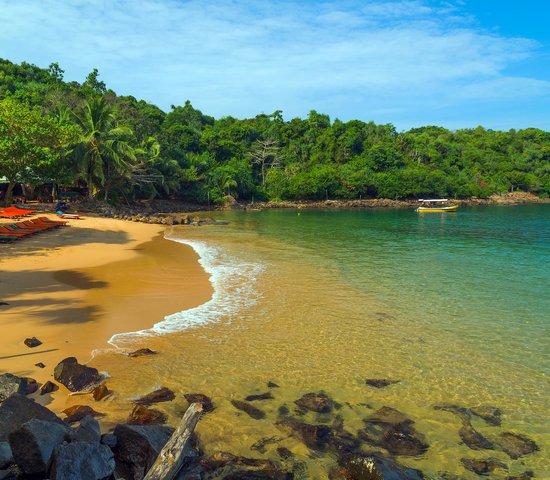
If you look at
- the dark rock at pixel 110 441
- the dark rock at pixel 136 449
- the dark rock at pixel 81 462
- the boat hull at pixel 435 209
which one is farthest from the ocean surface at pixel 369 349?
the boat hull at pixel 435 209

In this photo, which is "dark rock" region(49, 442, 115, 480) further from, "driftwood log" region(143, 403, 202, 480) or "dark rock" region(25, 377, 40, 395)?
"dark rock" region(25, 377, 40, 395)

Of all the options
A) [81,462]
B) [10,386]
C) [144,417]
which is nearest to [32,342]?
[10,386]

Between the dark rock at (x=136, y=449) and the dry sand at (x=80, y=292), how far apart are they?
341 cm

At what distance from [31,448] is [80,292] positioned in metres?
10.6

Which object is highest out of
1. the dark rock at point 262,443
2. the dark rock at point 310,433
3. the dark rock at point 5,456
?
the dark rock at point 5,456

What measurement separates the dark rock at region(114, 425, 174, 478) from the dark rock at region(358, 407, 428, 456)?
3265 millimetres

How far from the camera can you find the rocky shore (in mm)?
4438

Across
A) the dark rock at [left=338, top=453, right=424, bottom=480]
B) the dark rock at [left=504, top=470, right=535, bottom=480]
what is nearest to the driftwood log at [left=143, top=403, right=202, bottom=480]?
the dark rock at [left=338, top=453, right=424, bottom=480]

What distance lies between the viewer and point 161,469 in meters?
4.43

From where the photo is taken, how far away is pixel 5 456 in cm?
460

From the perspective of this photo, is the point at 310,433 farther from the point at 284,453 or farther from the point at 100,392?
the point at 100,392

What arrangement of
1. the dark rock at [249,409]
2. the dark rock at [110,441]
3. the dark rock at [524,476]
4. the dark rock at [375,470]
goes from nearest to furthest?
the dark rock at [375,470] → the dark rock at [110,441] → the dark rock at [524,476] → the dark rock at [249,409]

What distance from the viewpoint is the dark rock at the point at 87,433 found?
16.1 ft

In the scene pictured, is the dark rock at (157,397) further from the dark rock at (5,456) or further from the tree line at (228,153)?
the tree line at (228,153)
